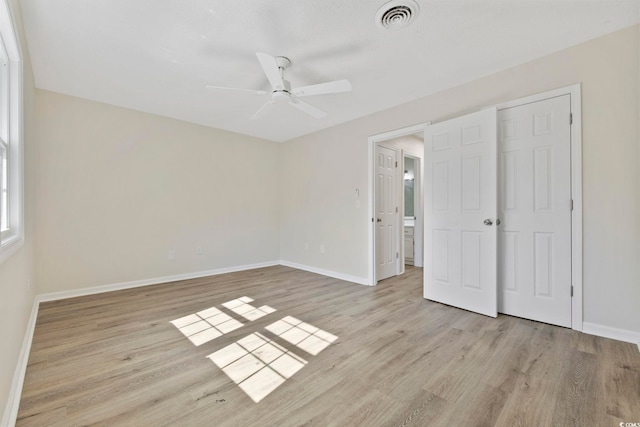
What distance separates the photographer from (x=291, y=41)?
2295mm

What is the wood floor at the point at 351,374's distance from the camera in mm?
1434

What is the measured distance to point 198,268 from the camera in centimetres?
448

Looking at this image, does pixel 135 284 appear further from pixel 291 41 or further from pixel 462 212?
pixel 462 212

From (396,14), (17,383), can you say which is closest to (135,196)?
(17,383)

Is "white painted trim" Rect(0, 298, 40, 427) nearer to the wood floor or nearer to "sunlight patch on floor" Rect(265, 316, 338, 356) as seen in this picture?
the wood floor

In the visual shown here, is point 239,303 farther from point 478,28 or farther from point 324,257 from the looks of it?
point 478,28

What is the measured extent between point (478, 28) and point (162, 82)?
3122 millimetres

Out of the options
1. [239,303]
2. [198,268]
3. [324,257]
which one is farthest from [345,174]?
[198,268]

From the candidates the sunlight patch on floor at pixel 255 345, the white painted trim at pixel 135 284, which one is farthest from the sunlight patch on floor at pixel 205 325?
the white painted trim at pixel 135 284

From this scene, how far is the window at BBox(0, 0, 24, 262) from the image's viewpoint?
1.75 metres

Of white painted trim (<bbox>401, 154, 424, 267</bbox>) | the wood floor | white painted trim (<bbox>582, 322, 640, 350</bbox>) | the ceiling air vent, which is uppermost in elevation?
the ceiling air vent

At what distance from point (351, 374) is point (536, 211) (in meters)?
2.30

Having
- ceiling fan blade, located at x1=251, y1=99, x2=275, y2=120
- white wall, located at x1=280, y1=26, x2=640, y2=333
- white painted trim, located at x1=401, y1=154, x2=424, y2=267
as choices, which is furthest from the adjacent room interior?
white painted trim, located at x1=401, y1=154, x2=424, y2=267

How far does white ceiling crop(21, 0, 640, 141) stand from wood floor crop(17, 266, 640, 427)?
250 centimetres
